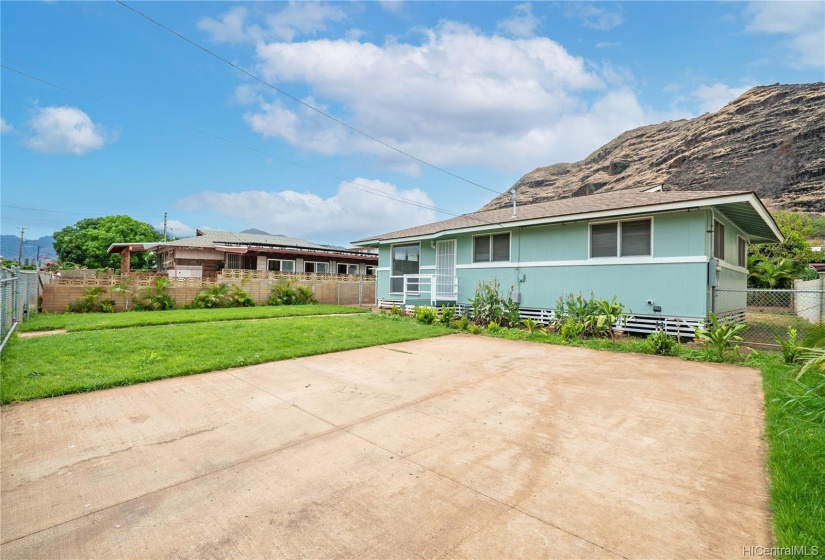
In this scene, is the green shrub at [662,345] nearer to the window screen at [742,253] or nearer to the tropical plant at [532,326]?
the tropical plant at [532,326]

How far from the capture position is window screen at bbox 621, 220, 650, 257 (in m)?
9.52


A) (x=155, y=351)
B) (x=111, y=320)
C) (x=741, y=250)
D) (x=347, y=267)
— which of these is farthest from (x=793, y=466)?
(x=347, y=267)

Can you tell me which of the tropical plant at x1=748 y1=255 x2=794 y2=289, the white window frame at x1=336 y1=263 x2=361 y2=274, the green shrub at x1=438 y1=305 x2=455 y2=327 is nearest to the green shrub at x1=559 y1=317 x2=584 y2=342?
the green shrub at x1=438 y1=305 x2=455 y2=327

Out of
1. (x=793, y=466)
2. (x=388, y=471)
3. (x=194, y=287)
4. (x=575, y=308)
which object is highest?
(x=194, y=287)

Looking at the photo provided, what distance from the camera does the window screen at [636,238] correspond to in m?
9.52

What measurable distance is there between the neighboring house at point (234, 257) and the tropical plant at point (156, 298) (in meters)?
8.73

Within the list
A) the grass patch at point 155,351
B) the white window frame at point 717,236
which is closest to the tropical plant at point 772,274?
the white window frame at point 717,236

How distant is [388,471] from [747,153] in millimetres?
69785

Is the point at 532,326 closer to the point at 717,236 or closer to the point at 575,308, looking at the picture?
the point at 575,308

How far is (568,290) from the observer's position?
10.7 m

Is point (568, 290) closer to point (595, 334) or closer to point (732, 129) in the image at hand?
point (595, 334)

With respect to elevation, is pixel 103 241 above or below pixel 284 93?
below

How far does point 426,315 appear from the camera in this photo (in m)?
12.1

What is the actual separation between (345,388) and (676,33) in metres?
15.6
